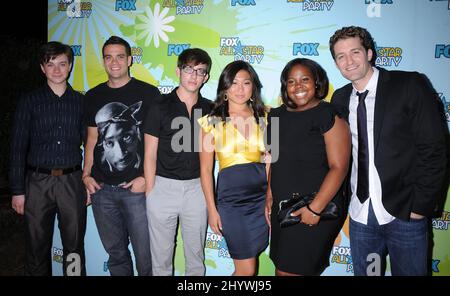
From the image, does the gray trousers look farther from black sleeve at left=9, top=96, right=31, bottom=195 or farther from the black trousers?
black sleeve at left=9, top=96, right=31, bottom=195

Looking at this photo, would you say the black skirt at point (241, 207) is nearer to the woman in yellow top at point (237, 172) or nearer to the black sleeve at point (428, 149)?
the woman in yellow top at point (237, 172)

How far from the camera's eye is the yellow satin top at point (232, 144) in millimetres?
2383

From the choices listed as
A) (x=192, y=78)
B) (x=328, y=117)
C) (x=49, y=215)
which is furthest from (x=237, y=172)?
(x=49, y=215)

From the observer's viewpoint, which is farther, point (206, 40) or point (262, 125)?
point (206, 40)

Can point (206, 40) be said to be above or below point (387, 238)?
above

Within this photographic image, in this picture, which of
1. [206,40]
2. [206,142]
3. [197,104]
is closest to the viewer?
[206,142]

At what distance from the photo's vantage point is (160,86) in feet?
11.0

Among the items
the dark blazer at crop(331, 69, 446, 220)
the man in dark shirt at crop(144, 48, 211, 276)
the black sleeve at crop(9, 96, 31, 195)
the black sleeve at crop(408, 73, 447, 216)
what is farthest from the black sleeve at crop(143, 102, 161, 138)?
the black sleeve at crop(408, 73, 447, 216)

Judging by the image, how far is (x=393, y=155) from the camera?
209 centimetres

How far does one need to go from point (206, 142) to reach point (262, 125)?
48 cm

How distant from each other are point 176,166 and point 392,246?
1.75 m

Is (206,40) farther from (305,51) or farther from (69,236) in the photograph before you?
(69,236)
